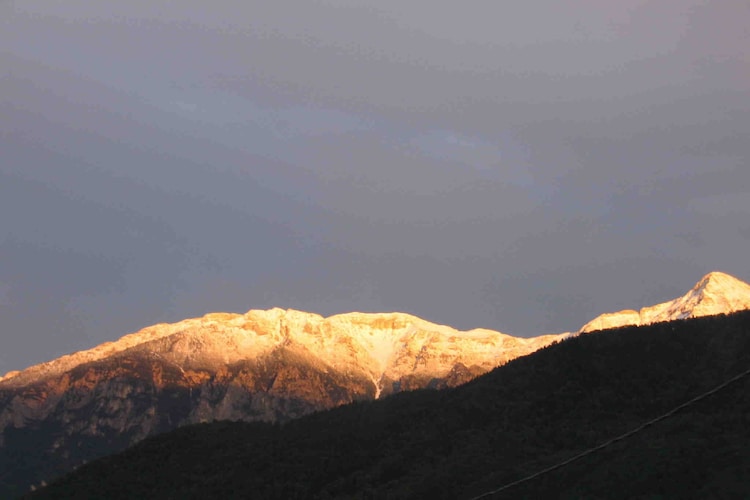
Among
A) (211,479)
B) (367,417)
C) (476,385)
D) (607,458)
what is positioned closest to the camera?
(607,458)

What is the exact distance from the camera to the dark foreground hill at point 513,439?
85.8 m

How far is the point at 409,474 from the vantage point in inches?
4503

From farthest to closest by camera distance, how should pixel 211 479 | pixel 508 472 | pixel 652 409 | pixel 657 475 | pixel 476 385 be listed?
pixel 476 385 → pixel 211 479 → pixel 652 409 → pixel 508 472 → pixel 657 475

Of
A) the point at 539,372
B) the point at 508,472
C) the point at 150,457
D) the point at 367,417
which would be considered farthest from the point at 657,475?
the point at 150,457

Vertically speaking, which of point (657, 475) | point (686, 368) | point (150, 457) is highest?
point (150, 457)

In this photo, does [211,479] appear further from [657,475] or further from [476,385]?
[657,475]

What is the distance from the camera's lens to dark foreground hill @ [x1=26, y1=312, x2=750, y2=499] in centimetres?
8575

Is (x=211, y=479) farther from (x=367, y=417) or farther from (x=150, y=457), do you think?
(x=367, y=417)

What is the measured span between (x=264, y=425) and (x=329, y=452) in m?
28.3

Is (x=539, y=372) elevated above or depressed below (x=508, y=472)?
above

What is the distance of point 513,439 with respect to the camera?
114750mm

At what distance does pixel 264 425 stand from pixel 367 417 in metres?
19.9

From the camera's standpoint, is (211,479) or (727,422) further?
(211,479)

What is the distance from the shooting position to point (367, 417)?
Result: 15275 centimetres
